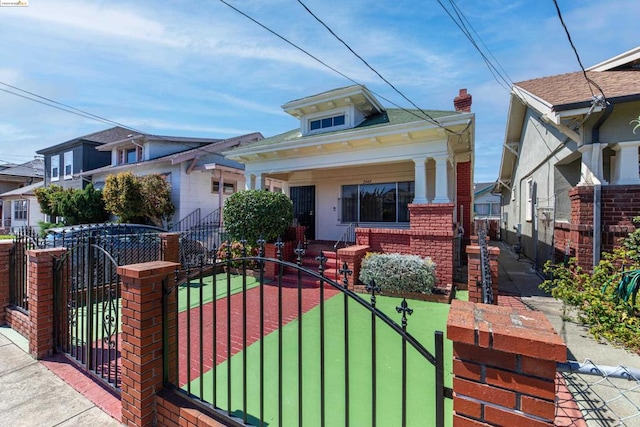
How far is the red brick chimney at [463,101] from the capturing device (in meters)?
12.0

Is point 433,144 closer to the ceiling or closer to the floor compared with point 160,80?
closer to the floor

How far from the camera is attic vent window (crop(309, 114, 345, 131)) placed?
1043 cm

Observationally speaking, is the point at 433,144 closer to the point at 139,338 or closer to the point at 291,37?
the point at 291,37

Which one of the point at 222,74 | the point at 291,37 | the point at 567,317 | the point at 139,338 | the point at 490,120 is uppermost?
the point at 490,120

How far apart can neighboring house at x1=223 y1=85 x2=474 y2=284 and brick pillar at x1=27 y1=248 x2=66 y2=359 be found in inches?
235

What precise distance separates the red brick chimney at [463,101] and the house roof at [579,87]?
9.80ft

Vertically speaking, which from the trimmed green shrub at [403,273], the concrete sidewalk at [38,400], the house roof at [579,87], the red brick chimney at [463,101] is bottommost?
the concrete sidewalk at [38,400]

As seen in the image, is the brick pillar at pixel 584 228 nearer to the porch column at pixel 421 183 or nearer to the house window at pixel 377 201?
the porch column at pixel 421 183

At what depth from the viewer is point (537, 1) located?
15.0ft

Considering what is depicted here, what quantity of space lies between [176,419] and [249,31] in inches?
209

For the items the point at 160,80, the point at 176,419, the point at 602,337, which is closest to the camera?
the point at 176,419

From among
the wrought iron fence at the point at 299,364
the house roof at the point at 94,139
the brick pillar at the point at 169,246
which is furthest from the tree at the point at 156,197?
the house roof at the point at 94,139

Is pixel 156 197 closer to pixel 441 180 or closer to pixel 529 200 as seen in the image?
pixel 441 180

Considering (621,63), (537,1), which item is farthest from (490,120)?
(537,1)
